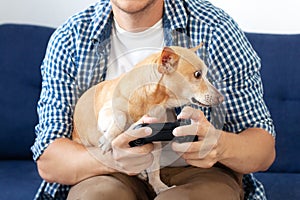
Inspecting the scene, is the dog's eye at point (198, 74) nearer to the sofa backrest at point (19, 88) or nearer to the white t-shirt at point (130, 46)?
the white t-shirt at point (130, 46)

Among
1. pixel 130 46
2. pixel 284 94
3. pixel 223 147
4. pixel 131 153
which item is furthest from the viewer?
pixel 284 94

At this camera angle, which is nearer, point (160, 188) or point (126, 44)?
point (160, 188)

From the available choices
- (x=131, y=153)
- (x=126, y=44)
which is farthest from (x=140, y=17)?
(x=131, y=153)

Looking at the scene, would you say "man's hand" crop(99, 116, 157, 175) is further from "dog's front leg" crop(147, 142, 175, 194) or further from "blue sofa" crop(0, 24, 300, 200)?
"blue sofa" crop(0, 24, 300, 200)

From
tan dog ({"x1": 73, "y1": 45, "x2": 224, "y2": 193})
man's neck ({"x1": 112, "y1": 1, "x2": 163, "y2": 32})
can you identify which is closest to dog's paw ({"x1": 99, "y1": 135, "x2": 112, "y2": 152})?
tan dog ({"x1": 73, "y1": 45, "x2": 224, "y2": 193})

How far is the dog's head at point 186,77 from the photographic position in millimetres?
1062

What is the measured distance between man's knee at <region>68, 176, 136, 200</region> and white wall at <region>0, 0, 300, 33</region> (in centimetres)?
107

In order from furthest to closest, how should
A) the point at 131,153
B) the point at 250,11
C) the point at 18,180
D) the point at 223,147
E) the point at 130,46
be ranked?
the point at 250,11, the point at 18,180, the point at 130,46, the point at 223,147, the point at 131,153

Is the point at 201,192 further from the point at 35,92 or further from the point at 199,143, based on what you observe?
the point at 35,92

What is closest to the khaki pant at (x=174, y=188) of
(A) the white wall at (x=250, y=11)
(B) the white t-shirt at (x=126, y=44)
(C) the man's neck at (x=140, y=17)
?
(B) the white t-shirt at (x=126, y=44)

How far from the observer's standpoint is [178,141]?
45.7 inches

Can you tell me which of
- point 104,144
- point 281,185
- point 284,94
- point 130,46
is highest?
point 130,46

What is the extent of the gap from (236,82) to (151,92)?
1.15 ft

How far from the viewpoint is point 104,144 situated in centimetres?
118
